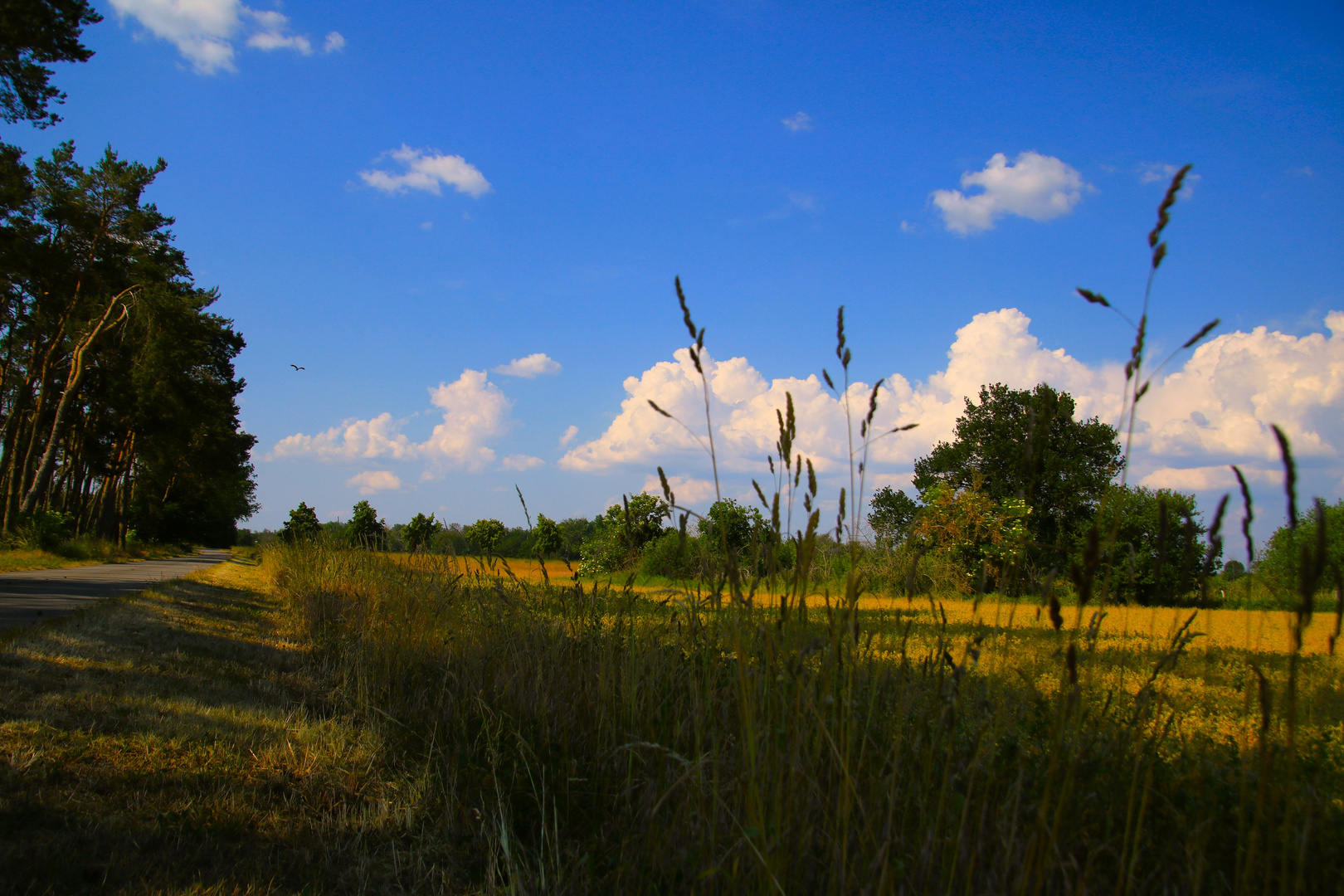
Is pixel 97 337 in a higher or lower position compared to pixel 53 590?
higher

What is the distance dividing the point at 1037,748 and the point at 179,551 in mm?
34340

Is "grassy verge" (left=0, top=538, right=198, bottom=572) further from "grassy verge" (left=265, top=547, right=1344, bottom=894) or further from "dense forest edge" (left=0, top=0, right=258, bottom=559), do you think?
"grassy verge" (left=265, top=547, right=1344, bottom=894)

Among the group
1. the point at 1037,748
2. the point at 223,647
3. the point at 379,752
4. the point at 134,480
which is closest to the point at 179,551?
the point at 134,480

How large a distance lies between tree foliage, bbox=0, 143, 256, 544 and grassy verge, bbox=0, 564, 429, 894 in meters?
13.6

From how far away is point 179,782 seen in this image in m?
2.27

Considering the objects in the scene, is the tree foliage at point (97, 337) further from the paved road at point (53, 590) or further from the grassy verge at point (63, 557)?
the paved road at point (53, 590)

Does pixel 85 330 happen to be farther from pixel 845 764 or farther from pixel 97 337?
pixel 845 764

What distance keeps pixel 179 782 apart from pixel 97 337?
2027cm

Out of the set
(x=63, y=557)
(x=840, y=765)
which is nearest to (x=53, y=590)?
(x=840, y=765)

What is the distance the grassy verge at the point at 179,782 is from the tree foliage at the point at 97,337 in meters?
13.6

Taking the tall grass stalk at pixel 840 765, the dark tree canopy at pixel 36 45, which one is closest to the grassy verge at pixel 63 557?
the dark tree canopy at pixel 36 45

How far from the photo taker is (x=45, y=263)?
578 inches

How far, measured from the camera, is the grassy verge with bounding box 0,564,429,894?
179 centimetres

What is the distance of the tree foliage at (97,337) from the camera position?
610 inches
